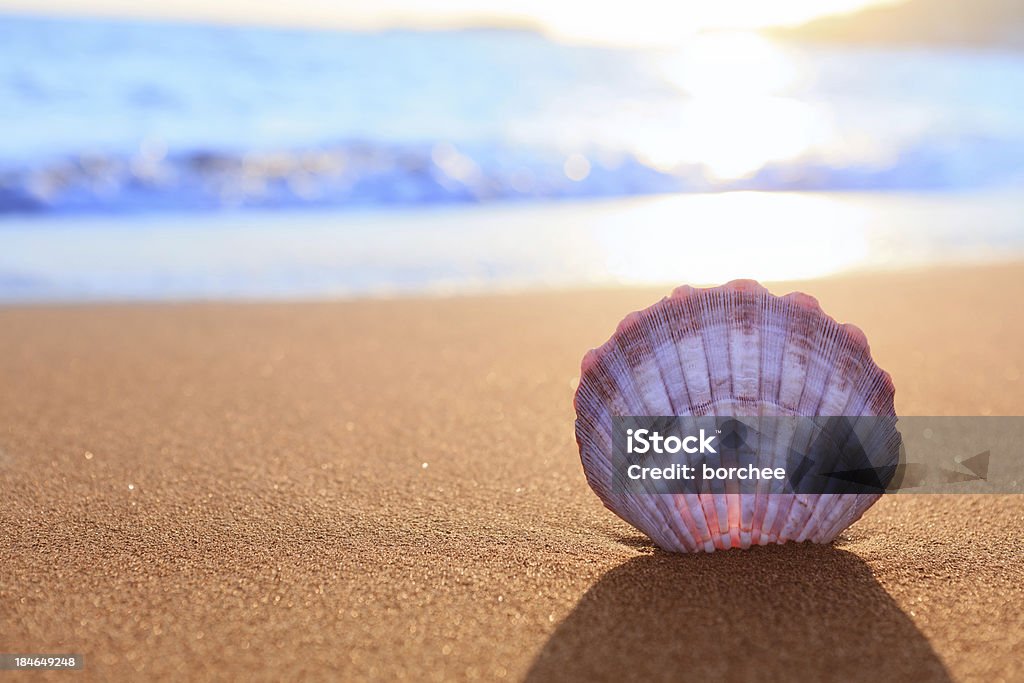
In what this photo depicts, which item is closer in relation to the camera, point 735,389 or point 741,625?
point 741,625

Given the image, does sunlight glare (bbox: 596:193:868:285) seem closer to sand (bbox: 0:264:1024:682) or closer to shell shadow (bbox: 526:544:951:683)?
sand (bbox: 0:264:1024:682)

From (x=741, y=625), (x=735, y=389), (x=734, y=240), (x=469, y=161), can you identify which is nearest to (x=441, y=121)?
(x=469, y=161)

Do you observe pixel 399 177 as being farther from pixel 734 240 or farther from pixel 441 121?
pixel 734 240

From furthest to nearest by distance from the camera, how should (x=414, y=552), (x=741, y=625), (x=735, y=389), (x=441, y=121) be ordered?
(x=441, y=121)
(x=414, y=552)
(x=735, y=389)
(x=741, y=625)

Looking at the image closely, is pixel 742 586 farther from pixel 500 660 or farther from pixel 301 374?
pixel 301 374

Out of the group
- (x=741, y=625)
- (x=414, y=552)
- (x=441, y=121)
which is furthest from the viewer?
(x=441, y=121)

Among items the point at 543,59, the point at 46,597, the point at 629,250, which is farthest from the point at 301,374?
the point at 543,59
